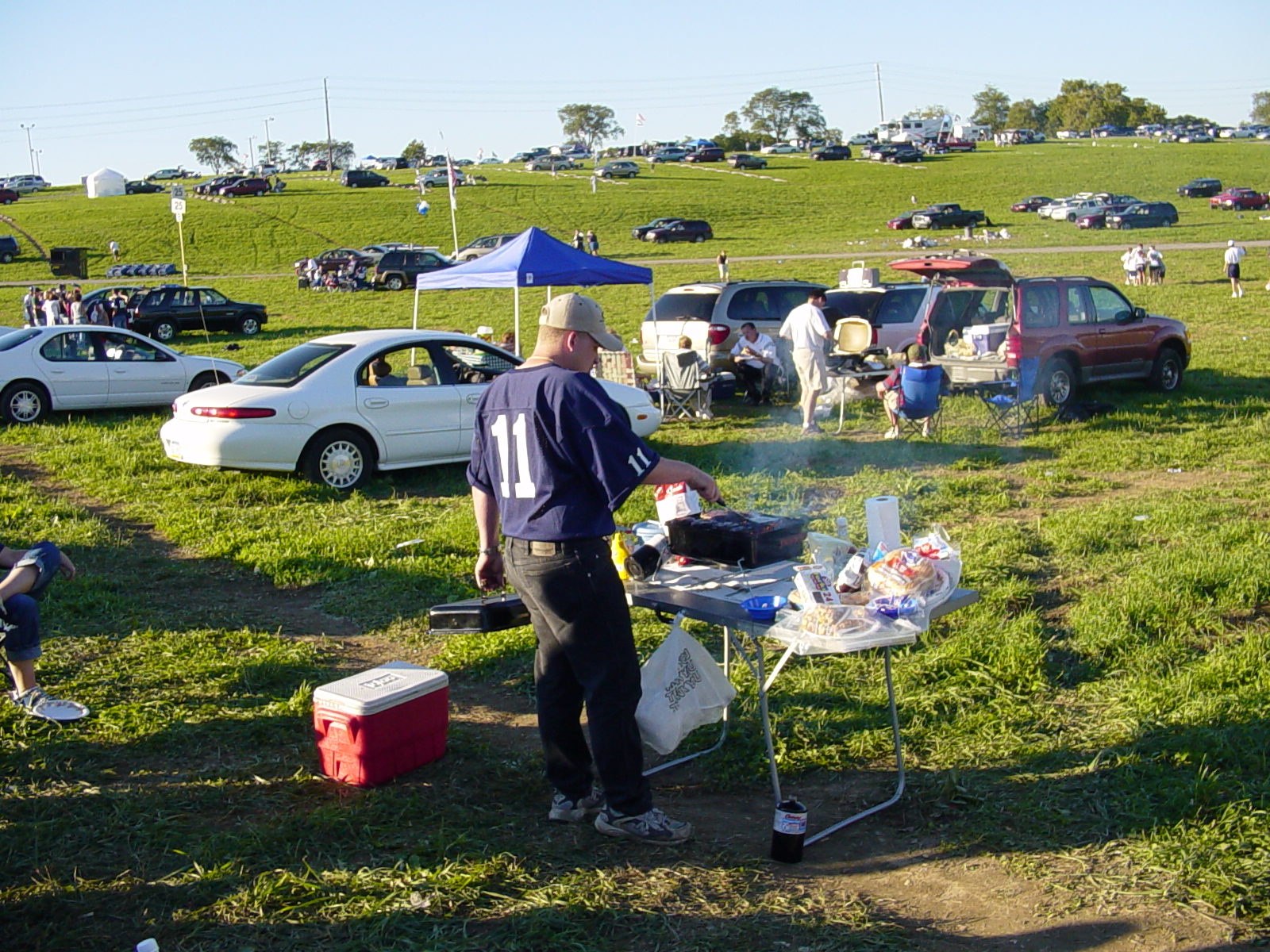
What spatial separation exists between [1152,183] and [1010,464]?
61.6 meters

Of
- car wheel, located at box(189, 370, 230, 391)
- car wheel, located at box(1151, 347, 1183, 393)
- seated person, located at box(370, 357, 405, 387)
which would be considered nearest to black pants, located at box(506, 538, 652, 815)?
seated person, located at box(370, 357, 405, 387)

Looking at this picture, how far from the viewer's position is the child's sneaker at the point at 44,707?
511 cm

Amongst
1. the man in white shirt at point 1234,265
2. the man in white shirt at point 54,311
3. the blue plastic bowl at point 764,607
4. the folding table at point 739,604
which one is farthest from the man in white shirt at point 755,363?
the man in white shirt at point 54,311

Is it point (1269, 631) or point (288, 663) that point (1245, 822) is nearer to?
point (1269, 631)

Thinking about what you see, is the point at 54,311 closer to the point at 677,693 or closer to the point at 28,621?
the point at 28,621

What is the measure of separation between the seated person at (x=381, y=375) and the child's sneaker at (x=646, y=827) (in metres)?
6.75

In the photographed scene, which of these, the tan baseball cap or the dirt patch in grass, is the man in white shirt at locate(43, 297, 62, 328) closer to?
the dirt patch in grass

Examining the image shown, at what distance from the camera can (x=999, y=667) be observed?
5.54 m

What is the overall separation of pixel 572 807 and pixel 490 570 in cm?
94

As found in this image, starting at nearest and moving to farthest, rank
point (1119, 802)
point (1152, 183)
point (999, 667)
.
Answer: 1. point (1119, 802)
2. point (999, 667)
3. point (1152, 183)

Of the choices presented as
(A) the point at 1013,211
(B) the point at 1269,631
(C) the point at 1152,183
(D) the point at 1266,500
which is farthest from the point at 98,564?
(C) the point at 1152,183

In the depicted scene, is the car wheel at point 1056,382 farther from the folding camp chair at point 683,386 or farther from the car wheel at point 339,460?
the car wheel at point 339,460

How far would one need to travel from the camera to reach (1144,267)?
28562 millimetres

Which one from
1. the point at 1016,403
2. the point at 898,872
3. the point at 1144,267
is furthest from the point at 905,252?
the point at 898,872
